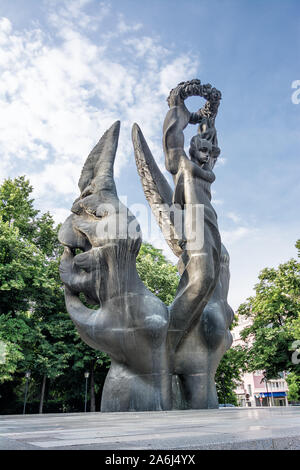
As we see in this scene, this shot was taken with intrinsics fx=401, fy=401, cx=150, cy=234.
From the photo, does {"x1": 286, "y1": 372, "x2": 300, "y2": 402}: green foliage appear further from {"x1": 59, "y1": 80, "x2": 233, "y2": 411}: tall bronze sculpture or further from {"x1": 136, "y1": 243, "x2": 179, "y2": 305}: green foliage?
{"x1": 59, "y1": 80, "x2": 233, "y2": 411}: tall bronze sculpture

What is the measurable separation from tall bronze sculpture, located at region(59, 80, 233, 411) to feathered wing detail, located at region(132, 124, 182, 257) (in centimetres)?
58

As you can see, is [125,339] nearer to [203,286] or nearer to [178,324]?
[178,324]

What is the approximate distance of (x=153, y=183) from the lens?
33.9ft

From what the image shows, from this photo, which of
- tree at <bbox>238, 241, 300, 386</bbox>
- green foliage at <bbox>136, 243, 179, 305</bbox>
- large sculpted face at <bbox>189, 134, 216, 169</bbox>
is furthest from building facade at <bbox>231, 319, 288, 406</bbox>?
large sculpted face at <bbox>189, 134, 216, 169</bbox>

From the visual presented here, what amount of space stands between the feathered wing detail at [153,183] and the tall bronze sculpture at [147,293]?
583 mm

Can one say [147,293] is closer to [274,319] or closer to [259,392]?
[274,319]

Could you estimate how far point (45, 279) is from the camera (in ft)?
69.7

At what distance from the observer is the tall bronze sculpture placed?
7.42 m

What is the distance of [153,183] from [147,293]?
355 centimetres

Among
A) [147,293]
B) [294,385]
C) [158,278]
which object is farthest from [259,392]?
[147,293]

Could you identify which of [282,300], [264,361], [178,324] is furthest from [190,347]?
[282,300]

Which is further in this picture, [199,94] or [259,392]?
[259,392]
